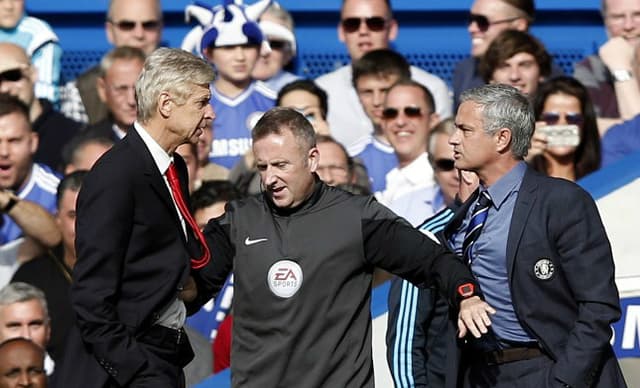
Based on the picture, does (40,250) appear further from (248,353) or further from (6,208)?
(248,353)

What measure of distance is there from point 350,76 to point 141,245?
14.8 ft

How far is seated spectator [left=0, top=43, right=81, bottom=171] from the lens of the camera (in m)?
9.38

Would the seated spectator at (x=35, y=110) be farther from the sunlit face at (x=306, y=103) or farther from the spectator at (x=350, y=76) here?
the spectator at (x=350, y=76)

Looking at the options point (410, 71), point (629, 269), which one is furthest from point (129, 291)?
point (410, 71)

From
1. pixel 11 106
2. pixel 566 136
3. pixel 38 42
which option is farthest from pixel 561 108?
pixel 38 42

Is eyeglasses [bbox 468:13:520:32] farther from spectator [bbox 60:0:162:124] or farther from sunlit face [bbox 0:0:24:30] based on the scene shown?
sunlit face [bbox 0:0:24:30]

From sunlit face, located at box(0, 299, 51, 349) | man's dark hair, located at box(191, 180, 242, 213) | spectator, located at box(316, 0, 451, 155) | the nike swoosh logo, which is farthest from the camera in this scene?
spectator, located at box(316, 0, 451, 155)

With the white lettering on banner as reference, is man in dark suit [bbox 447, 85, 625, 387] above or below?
above

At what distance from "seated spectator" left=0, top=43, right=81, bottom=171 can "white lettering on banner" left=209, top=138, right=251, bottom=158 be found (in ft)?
3.05

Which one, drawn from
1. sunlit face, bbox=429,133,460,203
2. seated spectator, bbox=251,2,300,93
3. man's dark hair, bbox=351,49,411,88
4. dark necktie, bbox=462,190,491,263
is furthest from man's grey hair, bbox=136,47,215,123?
seated spectator, bbox=251,2,300,93

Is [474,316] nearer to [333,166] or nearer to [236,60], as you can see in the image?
[333,166]

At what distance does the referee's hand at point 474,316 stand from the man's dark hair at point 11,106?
4.31m

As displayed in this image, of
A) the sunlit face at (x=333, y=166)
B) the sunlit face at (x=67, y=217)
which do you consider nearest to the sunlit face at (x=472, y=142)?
the sunlit face at (x=333, y=166)

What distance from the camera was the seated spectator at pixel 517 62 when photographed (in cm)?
843
